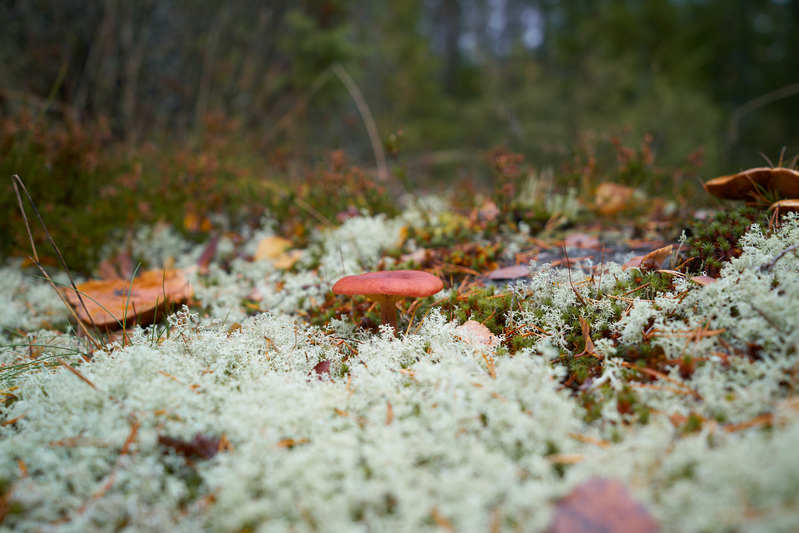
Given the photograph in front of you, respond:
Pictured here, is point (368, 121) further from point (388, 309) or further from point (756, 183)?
point (756, 183)

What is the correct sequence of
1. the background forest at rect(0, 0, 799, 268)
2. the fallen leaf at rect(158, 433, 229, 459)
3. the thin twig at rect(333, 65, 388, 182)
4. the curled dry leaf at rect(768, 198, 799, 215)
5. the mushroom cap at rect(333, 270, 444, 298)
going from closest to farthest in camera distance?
1. the fallen leaf at rect(158, 433, 229, 459)
2. the mushroom cap at rect(333, 270, 444, 298)
3. the curled dry leaf at rect(768, 198, 799, 215)
4. the background forest at rect(0, 0, 799, 268)
5. the thin twig at rect(333, 65, 388, 182)

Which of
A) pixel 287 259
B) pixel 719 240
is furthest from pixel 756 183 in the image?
pixel 287 259

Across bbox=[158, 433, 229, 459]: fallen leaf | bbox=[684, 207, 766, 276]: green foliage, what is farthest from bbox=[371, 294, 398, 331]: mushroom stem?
bbox=[684, 207, 766, 276]: green foliage

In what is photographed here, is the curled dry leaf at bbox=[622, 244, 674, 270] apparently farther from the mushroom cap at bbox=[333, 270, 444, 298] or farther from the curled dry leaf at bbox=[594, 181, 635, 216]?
the curled dry leaf at bbox=[594, 181, 635, 216]

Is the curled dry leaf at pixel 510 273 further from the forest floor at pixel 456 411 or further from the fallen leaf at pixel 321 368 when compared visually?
the fallen leaf at pixel 321 368

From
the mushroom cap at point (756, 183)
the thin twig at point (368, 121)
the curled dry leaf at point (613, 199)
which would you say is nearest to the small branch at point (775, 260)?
the mushroom cap at point (756, 183)

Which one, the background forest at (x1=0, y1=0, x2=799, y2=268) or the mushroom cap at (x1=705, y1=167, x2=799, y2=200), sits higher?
the background forest at (x1=0, y1=0, x2=799, y2=268)
